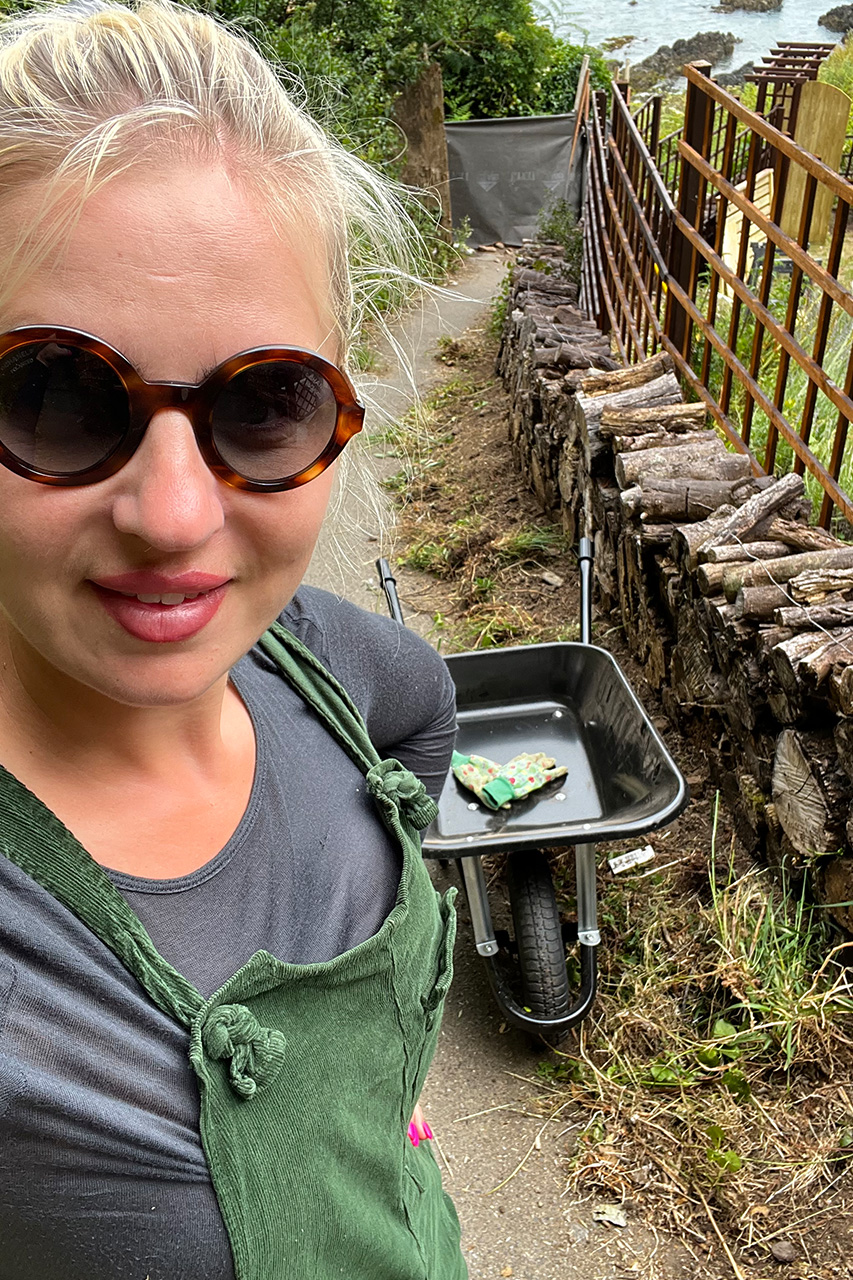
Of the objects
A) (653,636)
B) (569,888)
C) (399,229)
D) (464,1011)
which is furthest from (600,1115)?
(399,229)

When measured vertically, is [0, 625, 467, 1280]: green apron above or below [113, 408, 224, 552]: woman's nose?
below

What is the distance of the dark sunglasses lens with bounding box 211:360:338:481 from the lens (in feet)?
2.56

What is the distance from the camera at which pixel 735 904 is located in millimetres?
2936

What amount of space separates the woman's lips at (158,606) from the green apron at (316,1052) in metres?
0.14

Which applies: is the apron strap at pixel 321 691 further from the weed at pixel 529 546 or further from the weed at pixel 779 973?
the weed at pixel 529 546

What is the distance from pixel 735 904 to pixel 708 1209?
2.61ft

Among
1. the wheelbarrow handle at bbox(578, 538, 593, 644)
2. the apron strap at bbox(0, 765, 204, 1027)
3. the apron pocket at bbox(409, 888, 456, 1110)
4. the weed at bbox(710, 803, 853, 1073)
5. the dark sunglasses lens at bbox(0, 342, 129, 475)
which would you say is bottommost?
the weed at bbox(710, 803, 853, 1073)

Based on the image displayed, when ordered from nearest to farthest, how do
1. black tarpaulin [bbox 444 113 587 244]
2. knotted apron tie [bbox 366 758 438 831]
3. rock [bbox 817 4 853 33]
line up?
knotted apron tie [bbox 366 758 438 831]
black tarpaulin [bbox 444 113 587 244]
rock [bbox 817 4 853 33]

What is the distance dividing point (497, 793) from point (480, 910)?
406 millimetres

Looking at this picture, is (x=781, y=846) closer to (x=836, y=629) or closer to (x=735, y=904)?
(x=735, y=904)

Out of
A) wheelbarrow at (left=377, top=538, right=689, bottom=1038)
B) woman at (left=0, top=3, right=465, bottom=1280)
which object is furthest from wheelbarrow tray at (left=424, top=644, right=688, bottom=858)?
woman at (left=0, top=3, right=465, bottom=1280)

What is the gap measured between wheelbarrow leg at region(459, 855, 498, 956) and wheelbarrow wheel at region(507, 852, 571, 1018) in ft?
0.26

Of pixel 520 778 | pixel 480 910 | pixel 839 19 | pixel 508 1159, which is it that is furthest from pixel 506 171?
pixel 508 1159

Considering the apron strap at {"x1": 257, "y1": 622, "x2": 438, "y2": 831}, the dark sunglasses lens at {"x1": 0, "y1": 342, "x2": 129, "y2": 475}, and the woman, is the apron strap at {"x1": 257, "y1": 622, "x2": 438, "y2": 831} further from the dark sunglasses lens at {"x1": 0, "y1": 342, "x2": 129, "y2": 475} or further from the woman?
the dark sunglasses lens at {"x1": 0, "y1": 342, "x2": 129, "y2": 475}
